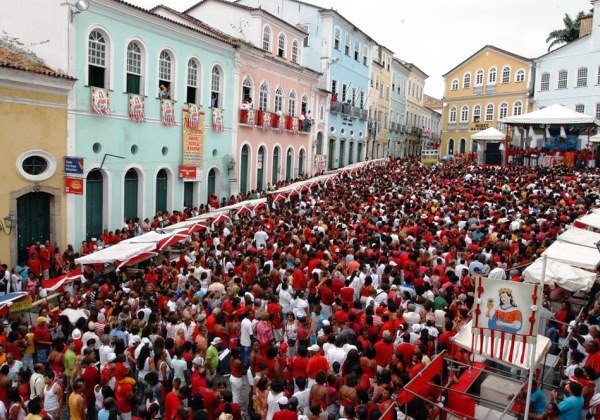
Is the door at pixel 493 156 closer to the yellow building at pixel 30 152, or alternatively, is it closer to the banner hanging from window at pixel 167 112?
the banner hanging from window at pixel 167 112

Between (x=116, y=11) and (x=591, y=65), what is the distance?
38335mm

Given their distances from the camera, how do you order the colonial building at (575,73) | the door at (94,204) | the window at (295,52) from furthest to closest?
1. the colonial building at (575,73)
2. the window at (295,52)
3. the door at (94,204)

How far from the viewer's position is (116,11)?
19484 millimetres

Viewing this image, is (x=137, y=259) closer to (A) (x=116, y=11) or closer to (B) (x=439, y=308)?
(B) (x=439, y=308)

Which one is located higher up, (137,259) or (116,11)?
(116,11)

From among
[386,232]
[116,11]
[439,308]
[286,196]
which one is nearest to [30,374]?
[439,308]

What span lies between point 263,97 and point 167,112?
28.0 feet

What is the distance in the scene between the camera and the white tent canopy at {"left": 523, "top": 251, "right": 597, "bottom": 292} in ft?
33.4

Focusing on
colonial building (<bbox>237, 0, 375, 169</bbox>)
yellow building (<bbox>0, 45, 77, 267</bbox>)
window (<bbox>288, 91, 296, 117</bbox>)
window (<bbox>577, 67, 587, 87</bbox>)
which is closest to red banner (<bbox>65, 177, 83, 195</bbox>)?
yellow building (<bbox>0, 45, 77, 267</bbox>)

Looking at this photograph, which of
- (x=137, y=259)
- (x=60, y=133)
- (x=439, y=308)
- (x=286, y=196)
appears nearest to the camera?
(x=439, y=308)

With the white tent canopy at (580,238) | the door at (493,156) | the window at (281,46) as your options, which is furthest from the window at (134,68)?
the door at (493,156)

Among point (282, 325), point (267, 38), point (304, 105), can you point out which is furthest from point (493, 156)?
point (282, 325)

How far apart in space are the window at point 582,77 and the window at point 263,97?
93.8ft

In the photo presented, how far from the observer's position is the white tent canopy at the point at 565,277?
10173 mm
